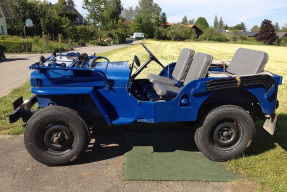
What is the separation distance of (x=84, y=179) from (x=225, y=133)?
198 cm

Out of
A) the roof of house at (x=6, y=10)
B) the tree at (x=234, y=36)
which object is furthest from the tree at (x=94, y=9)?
the tree at (x=234, y=36)

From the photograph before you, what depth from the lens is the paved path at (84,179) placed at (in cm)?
291

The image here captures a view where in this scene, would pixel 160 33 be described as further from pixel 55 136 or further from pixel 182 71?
pixel 55 136

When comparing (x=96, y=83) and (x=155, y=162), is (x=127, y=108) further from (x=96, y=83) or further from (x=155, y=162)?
(x=155, y=162)

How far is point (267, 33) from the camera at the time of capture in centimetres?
6162

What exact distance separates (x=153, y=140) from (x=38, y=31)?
3324cm

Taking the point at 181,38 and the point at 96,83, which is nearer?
the point at 96,83

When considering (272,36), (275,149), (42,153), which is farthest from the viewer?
(272,36)

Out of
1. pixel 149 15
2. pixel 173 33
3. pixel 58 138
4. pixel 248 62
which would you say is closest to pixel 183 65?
pixel 248 62

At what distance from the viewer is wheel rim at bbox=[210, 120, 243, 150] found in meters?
3.48

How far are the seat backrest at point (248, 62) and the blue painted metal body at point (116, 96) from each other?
30 cm

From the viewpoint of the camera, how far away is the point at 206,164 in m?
3.45

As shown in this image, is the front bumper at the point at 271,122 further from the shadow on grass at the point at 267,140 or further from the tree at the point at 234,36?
the tree at the point at 234,36

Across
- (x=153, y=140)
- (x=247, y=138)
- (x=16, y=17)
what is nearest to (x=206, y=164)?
(x=247, y=138)
